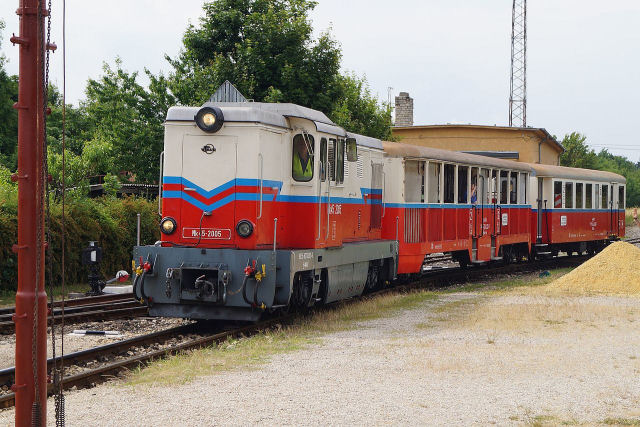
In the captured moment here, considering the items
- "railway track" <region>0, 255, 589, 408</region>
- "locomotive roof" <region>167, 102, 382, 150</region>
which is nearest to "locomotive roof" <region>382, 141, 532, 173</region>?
"railway track" <region>0, 255, 589, 408</region>

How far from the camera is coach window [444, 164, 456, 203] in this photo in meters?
19.4

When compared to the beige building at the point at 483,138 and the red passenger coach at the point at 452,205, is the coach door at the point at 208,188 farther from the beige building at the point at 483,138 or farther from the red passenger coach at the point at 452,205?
the beige building at the point at 483,138

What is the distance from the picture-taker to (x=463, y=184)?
2028cm

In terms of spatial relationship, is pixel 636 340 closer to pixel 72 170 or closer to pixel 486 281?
pixel 486 281

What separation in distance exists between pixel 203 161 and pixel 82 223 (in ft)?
29.1

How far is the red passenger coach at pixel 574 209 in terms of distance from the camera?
26234 mm

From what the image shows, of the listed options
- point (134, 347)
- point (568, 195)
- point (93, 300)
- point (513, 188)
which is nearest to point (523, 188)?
point (513, 188)

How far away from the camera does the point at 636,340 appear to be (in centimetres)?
1157

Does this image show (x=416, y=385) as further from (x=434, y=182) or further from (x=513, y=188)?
(x=513, y=188)

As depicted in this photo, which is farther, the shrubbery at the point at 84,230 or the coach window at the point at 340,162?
the shrubbery at the point at 84,230

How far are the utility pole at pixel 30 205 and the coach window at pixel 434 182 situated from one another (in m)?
14.3

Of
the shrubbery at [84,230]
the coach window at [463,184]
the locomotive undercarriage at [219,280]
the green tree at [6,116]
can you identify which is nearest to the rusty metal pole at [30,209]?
the locomotive undercarriage at [219,280]

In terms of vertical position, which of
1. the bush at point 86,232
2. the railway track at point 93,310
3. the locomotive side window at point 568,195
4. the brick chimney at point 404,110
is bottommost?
the railway track at point 93,310

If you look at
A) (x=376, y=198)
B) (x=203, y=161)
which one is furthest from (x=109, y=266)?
(x=203, y=161)
